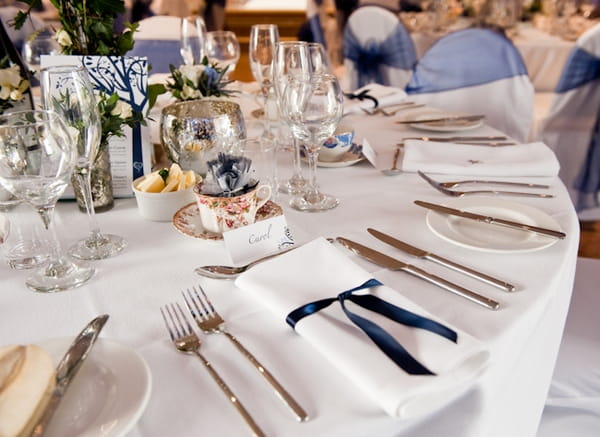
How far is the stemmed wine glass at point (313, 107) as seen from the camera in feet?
3.05

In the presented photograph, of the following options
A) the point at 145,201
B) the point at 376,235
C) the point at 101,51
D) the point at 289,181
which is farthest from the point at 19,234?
the point at 376,235

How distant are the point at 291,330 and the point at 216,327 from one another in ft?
0.29

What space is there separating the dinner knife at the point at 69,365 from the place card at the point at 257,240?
217 mm

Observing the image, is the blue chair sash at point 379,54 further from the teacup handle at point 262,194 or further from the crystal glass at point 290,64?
the teacup handle at point 262,194

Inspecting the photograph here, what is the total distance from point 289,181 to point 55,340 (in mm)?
619

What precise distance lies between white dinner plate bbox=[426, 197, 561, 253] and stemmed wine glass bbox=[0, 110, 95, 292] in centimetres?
54

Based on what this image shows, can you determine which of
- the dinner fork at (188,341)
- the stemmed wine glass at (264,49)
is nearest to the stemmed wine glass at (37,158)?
the dinner fork at (188,341)

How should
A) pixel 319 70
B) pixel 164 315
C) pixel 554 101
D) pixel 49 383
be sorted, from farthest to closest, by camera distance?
pixel 554 101 → pixel 319 70 → pixel 164 315 → pixel 49 383

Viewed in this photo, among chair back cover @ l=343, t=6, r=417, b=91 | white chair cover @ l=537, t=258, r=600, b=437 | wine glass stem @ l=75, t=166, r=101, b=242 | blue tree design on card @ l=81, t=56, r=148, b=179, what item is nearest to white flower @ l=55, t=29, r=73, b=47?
blue tree design on card @ l=81, t=56, r=148, b=179

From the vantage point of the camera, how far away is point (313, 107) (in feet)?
3.07

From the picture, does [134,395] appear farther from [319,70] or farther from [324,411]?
[319,70]

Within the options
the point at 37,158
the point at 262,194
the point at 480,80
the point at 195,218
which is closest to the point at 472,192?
the point at 262,194

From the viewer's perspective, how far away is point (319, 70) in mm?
1068

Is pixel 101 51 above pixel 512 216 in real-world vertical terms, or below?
above
